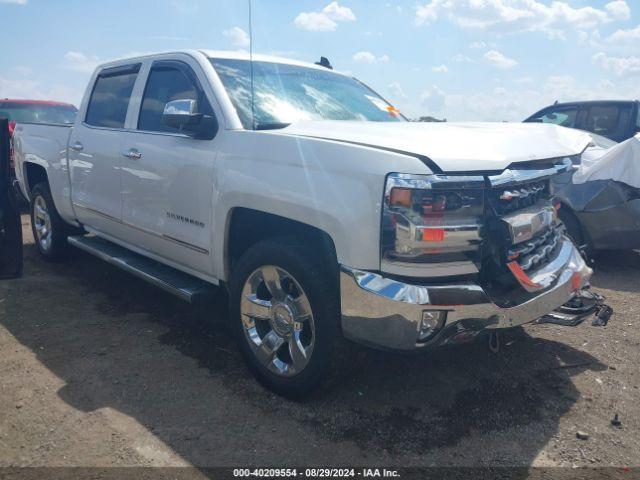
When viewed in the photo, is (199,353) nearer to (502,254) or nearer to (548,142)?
(502,254)

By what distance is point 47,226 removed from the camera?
19.7 feet

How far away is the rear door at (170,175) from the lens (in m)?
3.60

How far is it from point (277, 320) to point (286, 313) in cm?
10

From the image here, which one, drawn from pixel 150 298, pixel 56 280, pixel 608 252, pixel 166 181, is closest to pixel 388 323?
pixel 166 181

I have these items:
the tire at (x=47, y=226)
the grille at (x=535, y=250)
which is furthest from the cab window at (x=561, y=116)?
the tire at (x=47, y=226)

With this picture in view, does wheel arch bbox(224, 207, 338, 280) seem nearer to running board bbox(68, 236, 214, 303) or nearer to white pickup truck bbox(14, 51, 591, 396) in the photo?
white pickup truck bbox(14, 51, 591, 396)

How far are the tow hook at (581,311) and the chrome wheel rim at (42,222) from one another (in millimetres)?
4965

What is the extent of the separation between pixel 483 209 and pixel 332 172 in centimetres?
74

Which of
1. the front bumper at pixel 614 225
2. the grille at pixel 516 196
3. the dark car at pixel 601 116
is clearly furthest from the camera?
the dark car at pixel 601 116

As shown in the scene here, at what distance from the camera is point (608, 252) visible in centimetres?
678

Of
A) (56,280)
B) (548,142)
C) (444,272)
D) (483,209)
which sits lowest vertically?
(56,280)

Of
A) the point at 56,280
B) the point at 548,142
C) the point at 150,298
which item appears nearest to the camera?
the point at 548,142

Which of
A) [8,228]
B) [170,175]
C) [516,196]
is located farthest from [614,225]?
[8,228]

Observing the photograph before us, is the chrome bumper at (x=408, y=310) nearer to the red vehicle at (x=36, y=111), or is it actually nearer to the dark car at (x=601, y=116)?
the dark car at (x=601, y=116)
